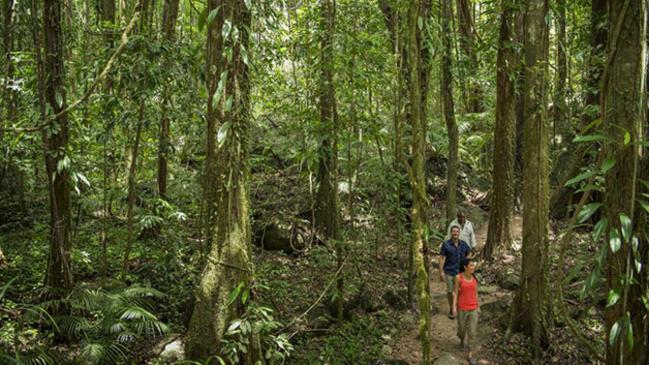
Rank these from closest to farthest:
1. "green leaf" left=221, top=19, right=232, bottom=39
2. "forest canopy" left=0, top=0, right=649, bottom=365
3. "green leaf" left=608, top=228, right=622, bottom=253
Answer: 1. "green leaf" left=608, top=228, right=622, bottom=253
2. "forest canopy" left=0, top=0, right=649, bottom=365
3. "green leaf" left=221, top=19, right=232, bottom=39

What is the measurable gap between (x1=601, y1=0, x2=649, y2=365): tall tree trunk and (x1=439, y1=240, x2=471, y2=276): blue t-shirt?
4194 mm

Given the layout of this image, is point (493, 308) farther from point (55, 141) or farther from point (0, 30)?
point (0, 30)

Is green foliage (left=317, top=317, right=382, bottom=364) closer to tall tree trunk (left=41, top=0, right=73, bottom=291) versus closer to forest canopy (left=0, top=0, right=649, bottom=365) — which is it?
forest canopy (left=0, top=0, right=649, bottom=365)

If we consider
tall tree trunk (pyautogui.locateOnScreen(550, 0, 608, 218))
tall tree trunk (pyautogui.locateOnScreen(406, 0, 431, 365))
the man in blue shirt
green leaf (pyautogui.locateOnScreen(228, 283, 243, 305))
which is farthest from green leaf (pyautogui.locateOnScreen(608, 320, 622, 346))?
tall tree trunk (pyautogui.locateOnScreen(550, 0, 608, 218))

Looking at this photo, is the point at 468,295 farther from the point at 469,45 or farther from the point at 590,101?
the point at 590,101

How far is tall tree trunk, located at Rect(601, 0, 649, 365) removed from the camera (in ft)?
10.7

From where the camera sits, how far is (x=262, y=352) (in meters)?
4.71

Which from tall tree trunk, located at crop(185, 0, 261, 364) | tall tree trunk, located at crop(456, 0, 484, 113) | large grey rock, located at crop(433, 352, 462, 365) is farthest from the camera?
tall tree trunk, located at crop(456, 0, 484, 113)

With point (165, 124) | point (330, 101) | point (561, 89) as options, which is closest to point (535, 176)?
point (330, 101)

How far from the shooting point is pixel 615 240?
3189 mm

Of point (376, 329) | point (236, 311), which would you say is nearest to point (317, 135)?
point (376, 329)

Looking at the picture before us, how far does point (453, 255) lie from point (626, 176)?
4509 mm

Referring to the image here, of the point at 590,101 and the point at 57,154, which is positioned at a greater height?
the point at 590,101

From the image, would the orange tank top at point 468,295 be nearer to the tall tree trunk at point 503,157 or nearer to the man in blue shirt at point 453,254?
the man in blue shirt at point 453,254
